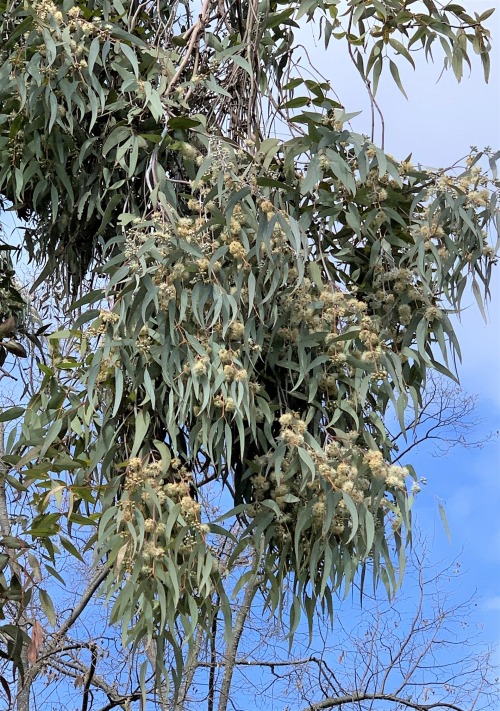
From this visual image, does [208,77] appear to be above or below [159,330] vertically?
above

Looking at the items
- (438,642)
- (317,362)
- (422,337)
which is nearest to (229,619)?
(317,362)

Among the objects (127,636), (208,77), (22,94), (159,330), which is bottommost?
(127,636)

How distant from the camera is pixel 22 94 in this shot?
2033 millimetres

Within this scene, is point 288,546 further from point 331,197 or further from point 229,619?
point 331,197

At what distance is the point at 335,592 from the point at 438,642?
1.57m

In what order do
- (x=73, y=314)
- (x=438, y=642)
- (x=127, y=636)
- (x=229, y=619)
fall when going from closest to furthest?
1. (x=127, y=636)
2. (x=229, y=619)
3. (x=73, y=314)
4. (x=438, y=642)

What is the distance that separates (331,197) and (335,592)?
73cm

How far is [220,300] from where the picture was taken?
5.74 ft

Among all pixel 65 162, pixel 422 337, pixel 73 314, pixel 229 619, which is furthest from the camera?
pixel 73 314

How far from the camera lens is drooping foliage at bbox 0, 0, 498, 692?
1.79 m

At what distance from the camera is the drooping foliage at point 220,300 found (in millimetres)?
1786

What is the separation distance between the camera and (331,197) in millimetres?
2057

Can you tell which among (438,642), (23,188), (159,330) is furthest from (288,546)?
(438,642)

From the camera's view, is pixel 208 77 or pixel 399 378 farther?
pixel 208 77
